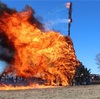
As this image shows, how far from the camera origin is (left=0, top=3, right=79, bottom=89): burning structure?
42062 mm

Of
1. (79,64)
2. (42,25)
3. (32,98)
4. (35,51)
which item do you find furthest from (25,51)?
(32,98)

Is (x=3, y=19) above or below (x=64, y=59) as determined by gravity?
above

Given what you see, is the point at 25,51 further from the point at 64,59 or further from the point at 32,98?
the point at 32,98

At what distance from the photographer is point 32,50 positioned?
42344mm

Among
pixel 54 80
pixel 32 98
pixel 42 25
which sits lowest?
pixel 32 98

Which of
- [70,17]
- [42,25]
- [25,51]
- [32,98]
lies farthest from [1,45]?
[32,98]

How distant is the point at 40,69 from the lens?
42.5m

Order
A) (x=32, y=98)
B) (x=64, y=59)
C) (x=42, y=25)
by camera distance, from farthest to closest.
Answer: (x=42, y=25), (x=64, y=59), (x=32, y=98)

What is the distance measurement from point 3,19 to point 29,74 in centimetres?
782

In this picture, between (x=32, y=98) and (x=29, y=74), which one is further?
(x=29, y=74)

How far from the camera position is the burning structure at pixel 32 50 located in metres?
42.1

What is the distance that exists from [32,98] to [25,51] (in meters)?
16.7

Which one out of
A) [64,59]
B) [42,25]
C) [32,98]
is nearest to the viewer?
[32,98]

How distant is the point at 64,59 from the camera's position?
42.2 m
